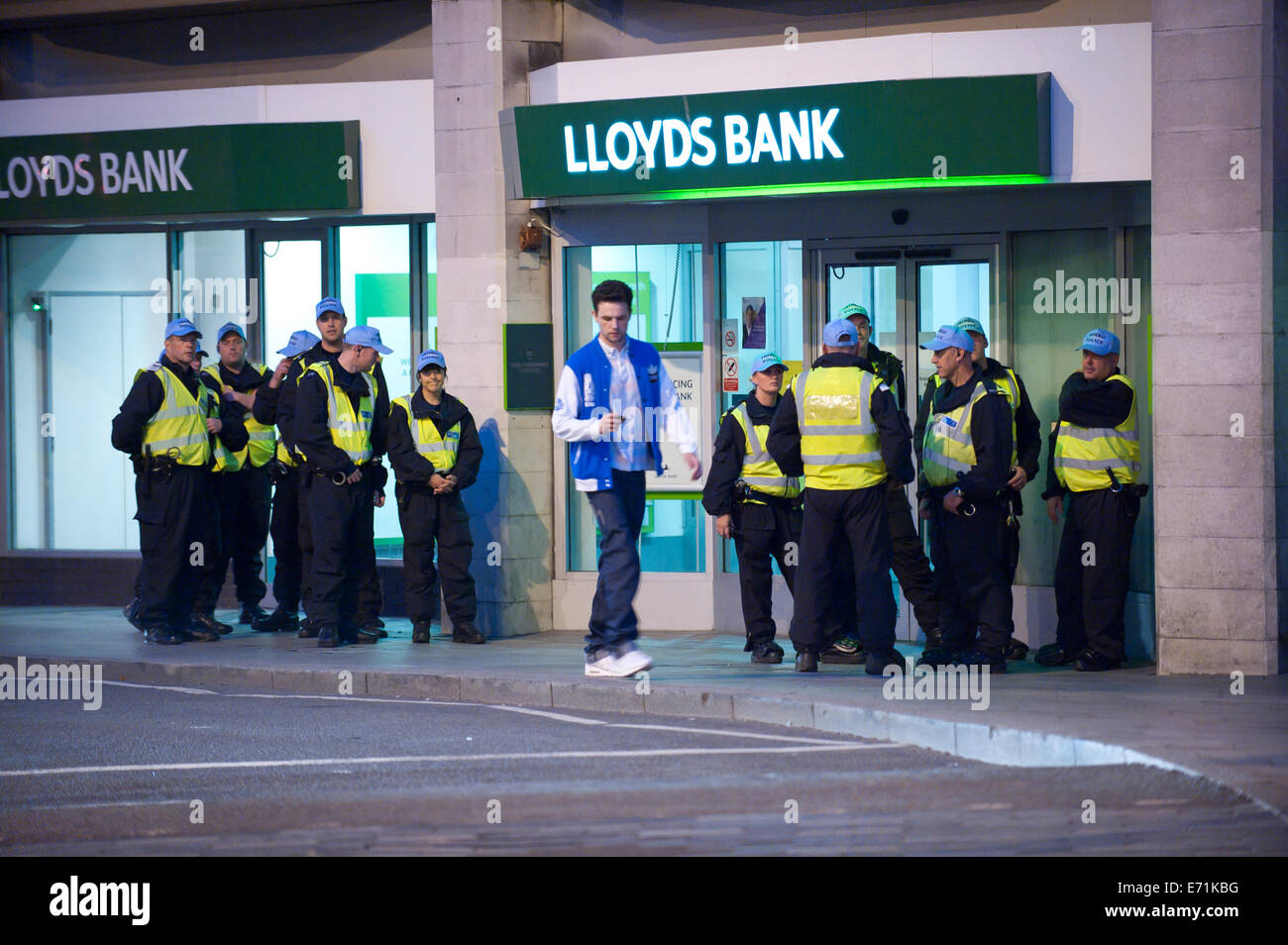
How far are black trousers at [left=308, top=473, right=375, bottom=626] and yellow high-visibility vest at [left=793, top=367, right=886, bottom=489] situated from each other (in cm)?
374

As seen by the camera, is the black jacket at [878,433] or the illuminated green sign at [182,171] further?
the illuminated green sign at [182,171]

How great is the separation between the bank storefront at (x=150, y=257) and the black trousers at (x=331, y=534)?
99.9 inches

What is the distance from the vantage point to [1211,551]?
10914 millimetres

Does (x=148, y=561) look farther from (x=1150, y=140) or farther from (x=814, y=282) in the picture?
(x=1150, y=140)

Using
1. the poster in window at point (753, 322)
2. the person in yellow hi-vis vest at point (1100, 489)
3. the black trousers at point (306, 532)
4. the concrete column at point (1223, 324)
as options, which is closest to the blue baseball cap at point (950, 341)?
the person in yellow hi-vis vest at point (1100, 489)

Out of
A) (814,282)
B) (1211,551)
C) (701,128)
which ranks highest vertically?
(701,128)

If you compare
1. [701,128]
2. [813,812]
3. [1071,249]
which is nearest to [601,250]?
[701,128]

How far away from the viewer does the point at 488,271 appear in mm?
13883

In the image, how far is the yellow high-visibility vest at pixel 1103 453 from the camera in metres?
11.5

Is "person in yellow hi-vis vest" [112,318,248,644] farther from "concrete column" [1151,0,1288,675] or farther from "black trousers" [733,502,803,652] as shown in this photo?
"concrete column" [1151,0,1288,675]

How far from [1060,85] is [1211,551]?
10.7 feet

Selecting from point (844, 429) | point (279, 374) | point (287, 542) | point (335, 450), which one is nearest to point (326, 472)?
point (335, 450)

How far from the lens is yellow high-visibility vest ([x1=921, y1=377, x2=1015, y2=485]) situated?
36.3 ft

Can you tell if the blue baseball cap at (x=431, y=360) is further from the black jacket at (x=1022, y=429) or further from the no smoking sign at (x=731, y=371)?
the black jacket at (x=1022, y=429)
